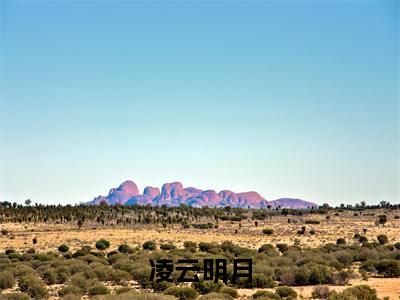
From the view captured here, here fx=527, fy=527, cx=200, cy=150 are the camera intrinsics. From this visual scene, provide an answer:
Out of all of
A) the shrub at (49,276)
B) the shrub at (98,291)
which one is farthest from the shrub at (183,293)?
the shrub at (49,276)

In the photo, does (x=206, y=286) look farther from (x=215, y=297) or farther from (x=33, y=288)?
(x=33, y=288)

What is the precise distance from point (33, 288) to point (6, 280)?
152 inches

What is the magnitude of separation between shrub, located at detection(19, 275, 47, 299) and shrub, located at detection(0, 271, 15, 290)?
3.02 ft

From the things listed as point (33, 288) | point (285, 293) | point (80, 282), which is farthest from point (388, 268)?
point (33, 288)

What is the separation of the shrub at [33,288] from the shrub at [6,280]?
3.02 feet

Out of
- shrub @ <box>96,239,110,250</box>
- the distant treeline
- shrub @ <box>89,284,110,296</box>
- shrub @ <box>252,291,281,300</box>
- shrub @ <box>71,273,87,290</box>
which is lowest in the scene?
shrub @ <box>89,284,110,296</box>

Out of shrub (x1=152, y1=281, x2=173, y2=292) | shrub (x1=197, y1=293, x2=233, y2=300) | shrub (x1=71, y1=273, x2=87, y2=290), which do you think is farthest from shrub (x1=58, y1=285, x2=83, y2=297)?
shrub (x1=197, y1=293, x2=233, y2=300)

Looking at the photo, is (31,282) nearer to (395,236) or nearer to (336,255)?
(336,255)

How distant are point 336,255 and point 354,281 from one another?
7.60m

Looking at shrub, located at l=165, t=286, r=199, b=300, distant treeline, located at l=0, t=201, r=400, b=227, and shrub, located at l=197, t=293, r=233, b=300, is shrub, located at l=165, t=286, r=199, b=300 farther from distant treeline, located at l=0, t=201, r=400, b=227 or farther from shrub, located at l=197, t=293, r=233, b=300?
distant treeline, located at l=0, t=201, r=400, b=227

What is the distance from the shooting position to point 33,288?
2598 cm

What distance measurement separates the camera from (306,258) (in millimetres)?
35312

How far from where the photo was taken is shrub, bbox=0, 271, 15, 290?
2881 cm

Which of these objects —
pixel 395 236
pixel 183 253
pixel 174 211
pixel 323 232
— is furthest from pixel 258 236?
pixel 174 211
